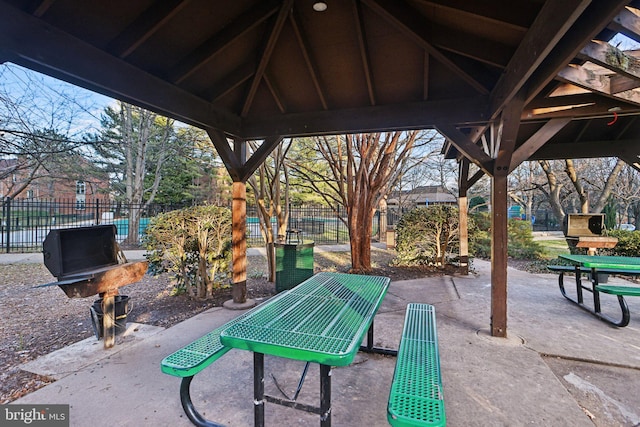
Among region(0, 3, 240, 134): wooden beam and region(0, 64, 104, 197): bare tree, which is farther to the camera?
region(0, 64, 104, 197): bare tree

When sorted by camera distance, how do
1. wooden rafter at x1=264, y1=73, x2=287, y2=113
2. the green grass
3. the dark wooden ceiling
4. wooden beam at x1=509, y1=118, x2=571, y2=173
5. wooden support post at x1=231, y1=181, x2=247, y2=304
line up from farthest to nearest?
the green grass → wooden support post at x1=231, y1=181, x2=247, y2=304 → wooden rafter at x1=264, y1=73, x2=287, y2=113 → wooden beam at x1=509, y1=118, x2=571, y2=173 → the dark wooden ceiling

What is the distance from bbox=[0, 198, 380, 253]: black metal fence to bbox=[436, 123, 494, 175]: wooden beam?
553 cm

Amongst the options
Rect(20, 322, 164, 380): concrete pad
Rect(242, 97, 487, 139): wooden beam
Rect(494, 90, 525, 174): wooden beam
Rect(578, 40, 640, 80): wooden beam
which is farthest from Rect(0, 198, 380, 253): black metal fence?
Rect(578, 40, 640, 80): wooden beam

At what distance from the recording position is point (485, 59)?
2.81 meters

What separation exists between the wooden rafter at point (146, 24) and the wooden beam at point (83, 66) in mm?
160

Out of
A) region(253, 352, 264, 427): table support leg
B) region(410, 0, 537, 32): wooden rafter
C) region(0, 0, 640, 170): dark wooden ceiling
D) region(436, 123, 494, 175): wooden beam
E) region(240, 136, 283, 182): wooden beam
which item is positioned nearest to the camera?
region(253, 352, 264, 427): table support leg

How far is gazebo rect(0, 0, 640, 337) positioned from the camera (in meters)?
2.06

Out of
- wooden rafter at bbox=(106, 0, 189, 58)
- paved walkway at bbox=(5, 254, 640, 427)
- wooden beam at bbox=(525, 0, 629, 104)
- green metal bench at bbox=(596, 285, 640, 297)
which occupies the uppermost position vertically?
wooden rafter at bbox=(106, 0, 189, 58)

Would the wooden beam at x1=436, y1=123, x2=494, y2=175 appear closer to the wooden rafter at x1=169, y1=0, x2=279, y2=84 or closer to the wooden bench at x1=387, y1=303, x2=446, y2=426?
the wooden bench at x1=387, y1=303, x2=446, y2=426

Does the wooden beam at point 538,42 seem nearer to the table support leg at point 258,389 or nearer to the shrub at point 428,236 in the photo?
the table support leg at point 258,389

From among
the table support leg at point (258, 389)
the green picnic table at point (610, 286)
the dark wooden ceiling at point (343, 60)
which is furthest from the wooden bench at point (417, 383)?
the green picnic table at point (610, 286)

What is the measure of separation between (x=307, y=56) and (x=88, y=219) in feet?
44.4

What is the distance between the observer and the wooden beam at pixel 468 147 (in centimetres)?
321

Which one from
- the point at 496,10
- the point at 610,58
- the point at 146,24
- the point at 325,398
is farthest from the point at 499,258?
the point at 146,24
